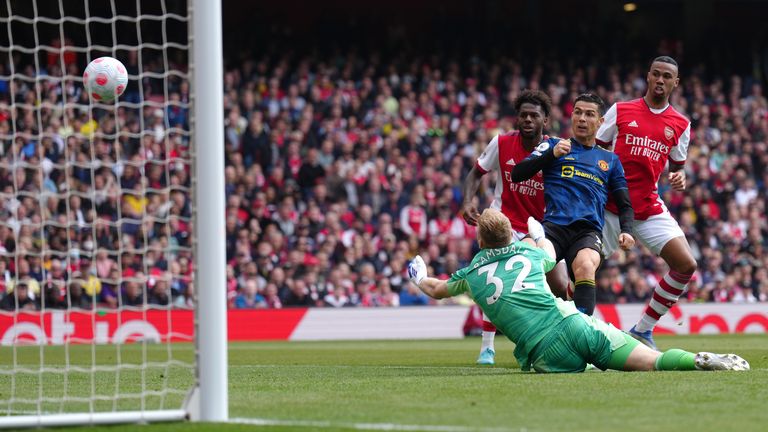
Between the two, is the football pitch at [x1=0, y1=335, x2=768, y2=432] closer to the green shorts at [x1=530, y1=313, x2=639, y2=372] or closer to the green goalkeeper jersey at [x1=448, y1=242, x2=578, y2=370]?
the green shorts at [x1=530, y1=313, x2=639, y2=372]

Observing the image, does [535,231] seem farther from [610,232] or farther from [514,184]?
[514,184]

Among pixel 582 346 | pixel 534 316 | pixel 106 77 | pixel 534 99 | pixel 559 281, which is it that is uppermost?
pixel 106 77

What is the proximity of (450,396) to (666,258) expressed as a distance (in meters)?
4.80

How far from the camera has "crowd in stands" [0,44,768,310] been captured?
63.7 feet

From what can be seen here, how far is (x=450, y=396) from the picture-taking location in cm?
721

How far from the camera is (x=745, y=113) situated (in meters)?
27.1

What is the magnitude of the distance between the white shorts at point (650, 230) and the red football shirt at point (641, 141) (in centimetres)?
6

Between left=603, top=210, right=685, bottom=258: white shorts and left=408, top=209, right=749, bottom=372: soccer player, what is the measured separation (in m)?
2.58

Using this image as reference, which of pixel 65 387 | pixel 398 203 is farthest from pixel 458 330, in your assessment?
pixel 65 387

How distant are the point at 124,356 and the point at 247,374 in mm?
4724

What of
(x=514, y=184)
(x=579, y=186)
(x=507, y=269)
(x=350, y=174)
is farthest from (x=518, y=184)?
(x=350, y=174)

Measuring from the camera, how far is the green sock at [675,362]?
8.58 meters

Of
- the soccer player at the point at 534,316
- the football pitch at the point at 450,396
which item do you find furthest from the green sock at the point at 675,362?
the football pitch at the point at 450,396

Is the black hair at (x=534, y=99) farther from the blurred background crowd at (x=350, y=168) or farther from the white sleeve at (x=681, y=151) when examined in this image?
the blurred background crowd at (x=350, y=168)
